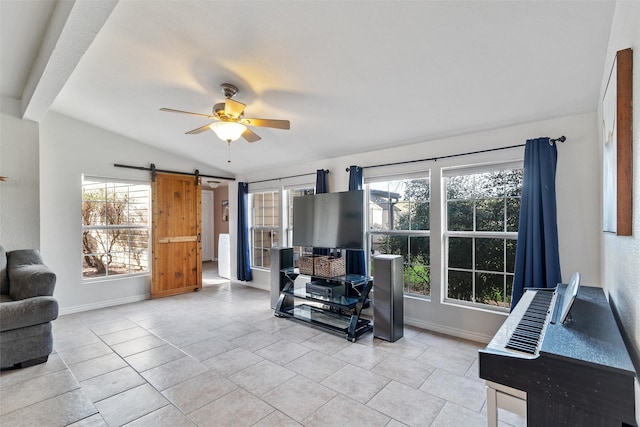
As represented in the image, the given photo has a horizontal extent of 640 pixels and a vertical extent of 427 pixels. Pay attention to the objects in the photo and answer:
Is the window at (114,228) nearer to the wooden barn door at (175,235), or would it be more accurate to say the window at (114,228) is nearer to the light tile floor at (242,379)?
the wooden barn door at (175,235)

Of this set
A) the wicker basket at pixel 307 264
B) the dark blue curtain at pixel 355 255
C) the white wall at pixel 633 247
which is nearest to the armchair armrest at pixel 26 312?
the wicker basket at pixel 307 264

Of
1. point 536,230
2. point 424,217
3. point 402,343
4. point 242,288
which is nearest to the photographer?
point 536,230

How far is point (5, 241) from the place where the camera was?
367 cm

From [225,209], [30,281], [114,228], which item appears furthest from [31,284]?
[225,209]

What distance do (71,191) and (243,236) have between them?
2685 mm

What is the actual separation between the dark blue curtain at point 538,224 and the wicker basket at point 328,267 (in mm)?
1879

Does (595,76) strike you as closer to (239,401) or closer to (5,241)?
(239,401)

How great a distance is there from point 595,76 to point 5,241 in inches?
241

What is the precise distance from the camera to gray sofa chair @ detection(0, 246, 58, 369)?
262 centimetres

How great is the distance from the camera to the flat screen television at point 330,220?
12.1 ft

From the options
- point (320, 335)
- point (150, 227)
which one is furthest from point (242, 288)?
point (320, 335)

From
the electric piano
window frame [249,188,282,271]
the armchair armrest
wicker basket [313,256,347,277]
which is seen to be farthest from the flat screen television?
the armchair armrest

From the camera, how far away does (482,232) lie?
3316 millimetres

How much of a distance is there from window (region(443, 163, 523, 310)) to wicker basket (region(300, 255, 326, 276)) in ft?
5.39
